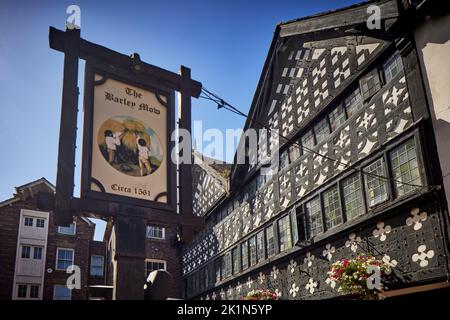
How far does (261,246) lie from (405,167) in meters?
7.82

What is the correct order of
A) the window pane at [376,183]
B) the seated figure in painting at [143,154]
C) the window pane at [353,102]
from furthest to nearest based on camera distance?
1. the window pane at [353,102]
2. the window pane at [376,183]
3. the seated figure in painting at [143,154]

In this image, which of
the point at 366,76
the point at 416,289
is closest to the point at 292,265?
the point at 416,289

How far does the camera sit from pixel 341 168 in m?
12.4

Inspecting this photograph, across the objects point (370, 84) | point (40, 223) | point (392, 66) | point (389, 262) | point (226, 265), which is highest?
point (40, 223)

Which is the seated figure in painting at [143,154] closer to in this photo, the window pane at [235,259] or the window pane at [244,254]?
the window pane at [244,254]

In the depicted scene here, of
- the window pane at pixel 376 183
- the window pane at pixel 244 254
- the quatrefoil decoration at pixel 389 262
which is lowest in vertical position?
the quatrefoil decoration at pixel 389 262

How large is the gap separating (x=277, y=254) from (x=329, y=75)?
20.0ft

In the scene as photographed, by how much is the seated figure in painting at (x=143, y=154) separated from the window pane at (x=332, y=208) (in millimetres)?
8147

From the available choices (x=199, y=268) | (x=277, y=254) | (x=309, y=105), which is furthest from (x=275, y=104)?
(x=199, y=268)

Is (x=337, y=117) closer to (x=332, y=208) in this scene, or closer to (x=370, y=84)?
(x=370, y=84)

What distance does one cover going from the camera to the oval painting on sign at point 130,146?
5.05 metres

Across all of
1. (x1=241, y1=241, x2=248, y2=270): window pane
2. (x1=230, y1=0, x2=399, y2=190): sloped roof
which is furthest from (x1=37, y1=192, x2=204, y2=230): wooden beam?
(x1=241, y1=241, x2=248, y2=270): window pane

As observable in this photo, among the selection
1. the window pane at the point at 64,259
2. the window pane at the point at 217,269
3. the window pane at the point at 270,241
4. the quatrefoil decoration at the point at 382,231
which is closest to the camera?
the quatrefoil decoration at the point at 382,231

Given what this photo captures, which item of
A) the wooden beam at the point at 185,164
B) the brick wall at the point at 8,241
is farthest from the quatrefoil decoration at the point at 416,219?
the brick wall at the point at 8,241
